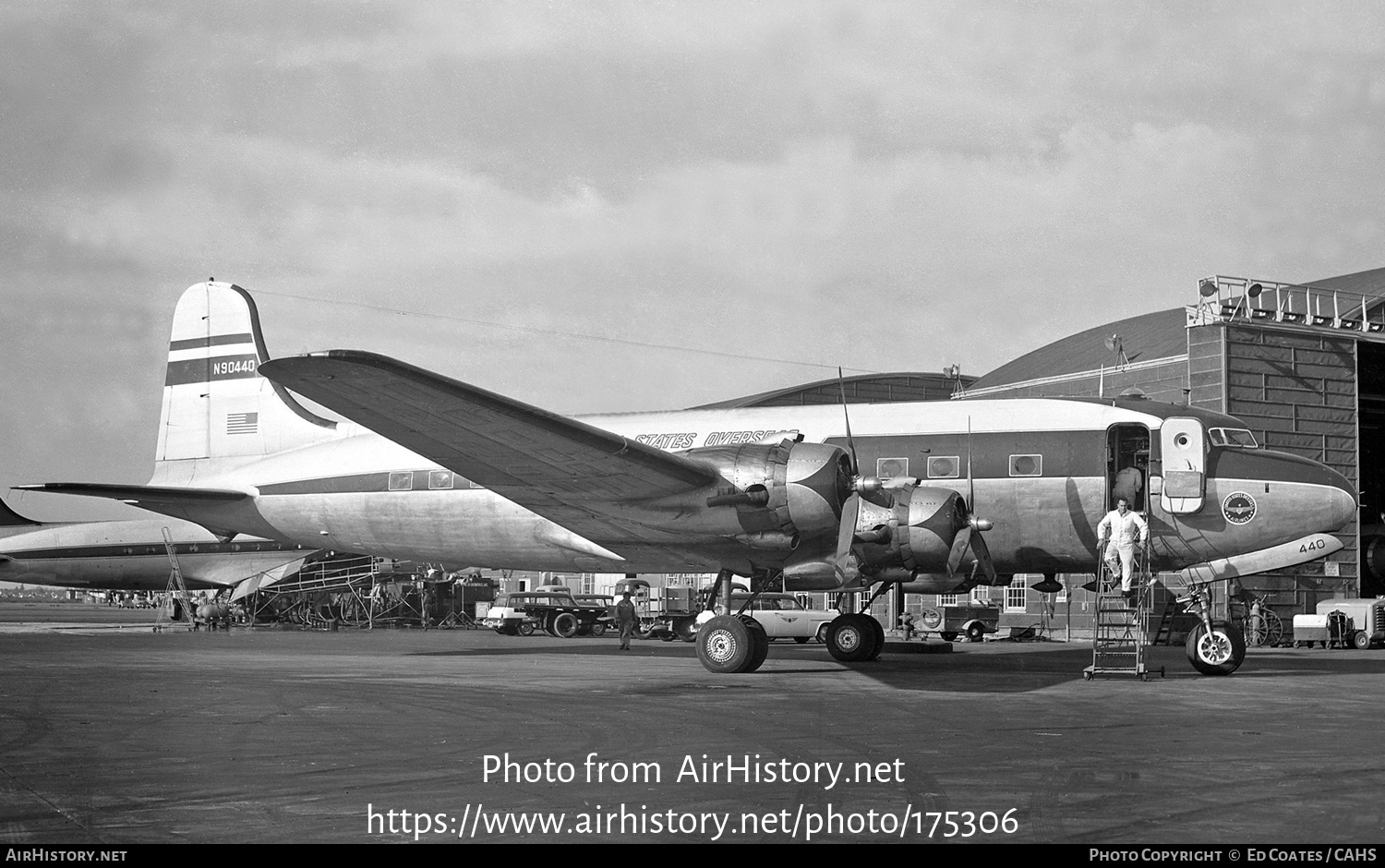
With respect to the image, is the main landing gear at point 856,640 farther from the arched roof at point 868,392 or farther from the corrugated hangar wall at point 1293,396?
the arched roof at point 868,392

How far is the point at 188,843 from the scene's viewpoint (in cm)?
534

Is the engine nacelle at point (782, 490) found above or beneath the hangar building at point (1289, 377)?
beneath

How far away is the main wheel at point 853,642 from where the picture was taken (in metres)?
19.3

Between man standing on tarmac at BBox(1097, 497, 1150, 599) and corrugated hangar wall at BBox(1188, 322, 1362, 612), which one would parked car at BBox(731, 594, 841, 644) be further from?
man standing on tarmac at BBox(1097, 497, 1150, 599)

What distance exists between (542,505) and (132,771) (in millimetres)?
9829

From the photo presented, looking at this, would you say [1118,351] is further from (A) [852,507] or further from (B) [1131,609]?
(A) [852,507]

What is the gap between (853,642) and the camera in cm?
1931

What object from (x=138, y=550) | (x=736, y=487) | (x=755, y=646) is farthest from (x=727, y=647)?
(x=138, y=550)

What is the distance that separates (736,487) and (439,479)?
249 inches

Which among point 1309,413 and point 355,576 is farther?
point 355,576

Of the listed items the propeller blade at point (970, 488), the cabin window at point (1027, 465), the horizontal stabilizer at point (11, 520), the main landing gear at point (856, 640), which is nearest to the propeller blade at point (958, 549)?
the propeller blade at point (970, 488)

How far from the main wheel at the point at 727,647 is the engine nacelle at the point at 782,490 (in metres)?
1.27
